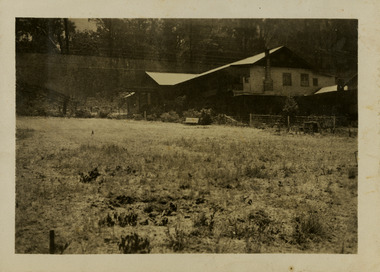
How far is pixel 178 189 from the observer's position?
3.86 metres

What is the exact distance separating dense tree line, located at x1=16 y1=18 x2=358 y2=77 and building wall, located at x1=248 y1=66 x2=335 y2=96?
210mm

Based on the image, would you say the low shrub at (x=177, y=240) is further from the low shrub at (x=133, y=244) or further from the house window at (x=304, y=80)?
→ the house window at (x=304, y=80)

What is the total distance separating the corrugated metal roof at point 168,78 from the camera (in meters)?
4.35

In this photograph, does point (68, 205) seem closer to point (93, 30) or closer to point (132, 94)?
point (132, 94)

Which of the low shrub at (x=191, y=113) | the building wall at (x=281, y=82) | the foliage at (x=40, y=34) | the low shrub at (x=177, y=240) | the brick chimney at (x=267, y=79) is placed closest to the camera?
the low shrub at (x=177, y=240)

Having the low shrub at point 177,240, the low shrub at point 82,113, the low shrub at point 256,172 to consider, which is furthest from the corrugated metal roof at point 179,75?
the low shrub at point 177,240

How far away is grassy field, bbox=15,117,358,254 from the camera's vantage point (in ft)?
11.6

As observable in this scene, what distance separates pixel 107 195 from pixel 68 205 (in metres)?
0.54

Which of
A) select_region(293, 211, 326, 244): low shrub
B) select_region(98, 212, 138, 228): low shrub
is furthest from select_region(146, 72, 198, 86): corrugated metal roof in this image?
select_region(293, 211, 326, 244): low shrub

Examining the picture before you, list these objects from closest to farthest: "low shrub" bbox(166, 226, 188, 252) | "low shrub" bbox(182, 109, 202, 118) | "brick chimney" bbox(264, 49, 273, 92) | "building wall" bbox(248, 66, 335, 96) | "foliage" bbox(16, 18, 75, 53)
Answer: "low shrub" bbox(166, 226, 188, 252) < "foliage" bbox(16, 18, 75, 53) < "low shrub" bbox(182, 109, 202, 118) < "building wall" bbox(248, 66, 335, 96) < "brick chimney" bbox(264, 49, 273, 92)

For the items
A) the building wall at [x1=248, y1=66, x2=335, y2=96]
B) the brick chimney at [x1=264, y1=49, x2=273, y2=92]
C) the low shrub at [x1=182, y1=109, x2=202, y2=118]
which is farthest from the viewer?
the brick chimney at [x1=264, y1=49, x2=273, y2=92]

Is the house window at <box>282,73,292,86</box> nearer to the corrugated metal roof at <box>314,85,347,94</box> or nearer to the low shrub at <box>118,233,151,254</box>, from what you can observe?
the corrugated metal roof at <box>314,85,347,94</box>

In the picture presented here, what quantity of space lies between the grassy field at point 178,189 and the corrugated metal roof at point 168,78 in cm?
74

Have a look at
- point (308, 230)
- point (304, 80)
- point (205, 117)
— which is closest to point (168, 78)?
point (205, 117)
